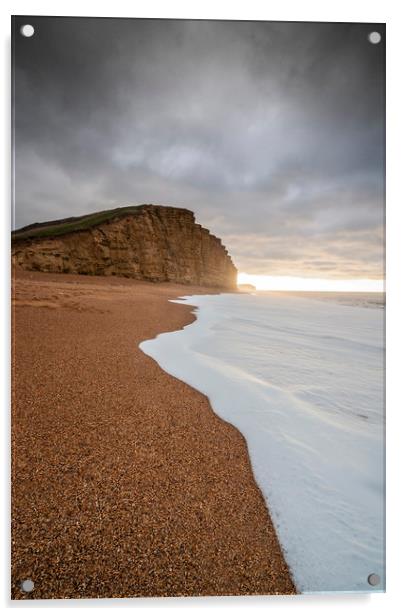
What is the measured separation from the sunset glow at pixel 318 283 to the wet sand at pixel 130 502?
1626 mm

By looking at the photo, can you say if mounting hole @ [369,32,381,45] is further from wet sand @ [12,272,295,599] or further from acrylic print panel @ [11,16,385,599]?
wet sand @ [12,272,295,599]

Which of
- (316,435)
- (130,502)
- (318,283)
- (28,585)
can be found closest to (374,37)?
(318,283)

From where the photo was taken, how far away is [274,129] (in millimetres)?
2477

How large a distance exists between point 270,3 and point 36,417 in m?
3.63

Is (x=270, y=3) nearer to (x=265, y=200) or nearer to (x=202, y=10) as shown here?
(x=202, y=10)

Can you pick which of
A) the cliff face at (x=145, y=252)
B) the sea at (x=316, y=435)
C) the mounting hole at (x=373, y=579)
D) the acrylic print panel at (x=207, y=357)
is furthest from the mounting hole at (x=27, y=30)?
the cliff face at (x=145, y=252)

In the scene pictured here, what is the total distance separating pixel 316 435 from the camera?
2133mm

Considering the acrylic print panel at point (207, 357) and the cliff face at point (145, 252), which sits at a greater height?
the cliff face at point (145, 252)

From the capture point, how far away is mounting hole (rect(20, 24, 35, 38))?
214 cm

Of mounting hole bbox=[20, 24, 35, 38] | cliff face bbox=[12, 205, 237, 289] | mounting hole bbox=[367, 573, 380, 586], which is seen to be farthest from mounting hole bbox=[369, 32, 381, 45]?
cliff face bbox=[12, 205, 237, 289]

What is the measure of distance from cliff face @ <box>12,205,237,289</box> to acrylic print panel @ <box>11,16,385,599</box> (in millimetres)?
10311

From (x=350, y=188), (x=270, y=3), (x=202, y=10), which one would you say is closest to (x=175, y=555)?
(x=350, y=188)

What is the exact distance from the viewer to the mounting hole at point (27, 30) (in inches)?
84.4

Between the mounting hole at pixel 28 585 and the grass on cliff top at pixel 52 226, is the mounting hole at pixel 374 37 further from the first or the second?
the mounting hole at pixel 28 585
